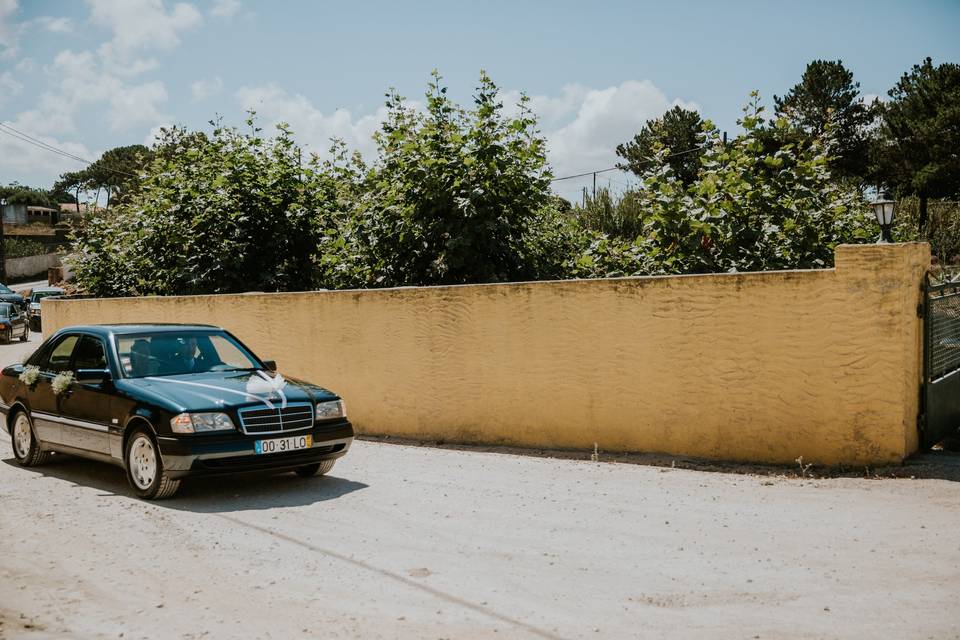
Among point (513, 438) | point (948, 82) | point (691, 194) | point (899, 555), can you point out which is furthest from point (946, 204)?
point (899, 555)

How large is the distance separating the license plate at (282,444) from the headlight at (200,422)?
290 millimetres

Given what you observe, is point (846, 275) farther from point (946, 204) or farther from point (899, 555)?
point (946, 204)

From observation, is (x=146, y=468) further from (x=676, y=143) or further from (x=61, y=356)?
(x=676, y=143)

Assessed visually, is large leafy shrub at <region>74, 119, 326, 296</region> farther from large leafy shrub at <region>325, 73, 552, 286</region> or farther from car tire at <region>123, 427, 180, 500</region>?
car tire at <region>123, 427, 180, 500</region>

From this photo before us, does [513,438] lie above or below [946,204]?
below

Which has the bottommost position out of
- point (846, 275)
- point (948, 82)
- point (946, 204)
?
point (846, 275)

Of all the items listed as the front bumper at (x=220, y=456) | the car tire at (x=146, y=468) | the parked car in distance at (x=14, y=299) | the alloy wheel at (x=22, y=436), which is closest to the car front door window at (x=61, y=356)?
the alloy wheel at (x=22, y=436)

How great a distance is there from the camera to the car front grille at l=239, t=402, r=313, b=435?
746cm

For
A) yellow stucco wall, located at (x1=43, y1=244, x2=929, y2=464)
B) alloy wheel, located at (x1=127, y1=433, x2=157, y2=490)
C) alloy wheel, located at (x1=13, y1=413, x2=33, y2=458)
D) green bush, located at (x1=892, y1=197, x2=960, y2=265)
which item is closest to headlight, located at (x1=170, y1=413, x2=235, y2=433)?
alloy wheel, located at (x1=127, y1=433, x2=157, y2=490)

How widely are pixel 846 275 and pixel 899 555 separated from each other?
303 centimetres

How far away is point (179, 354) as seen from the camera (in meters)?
8.62

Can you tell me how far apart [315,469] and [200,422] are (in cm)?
155

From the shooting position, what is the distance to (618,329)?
364 inches

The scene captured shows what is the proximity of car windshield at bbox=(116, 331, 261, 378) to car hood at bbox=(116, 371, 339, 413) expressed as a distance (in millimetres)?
199
